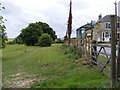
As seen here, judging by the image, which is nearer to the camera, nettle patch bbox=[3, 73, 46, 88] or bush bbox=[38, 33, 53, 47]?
nettle patch bbox=[3, 73, 46, 88]

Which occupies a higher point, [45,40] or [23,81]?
[45,40]

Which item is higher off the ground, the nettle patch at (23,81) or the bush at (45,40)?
the bush at (45,40)

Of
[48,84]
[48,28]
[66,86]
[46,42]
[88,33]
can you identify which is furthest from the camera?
[48,28]

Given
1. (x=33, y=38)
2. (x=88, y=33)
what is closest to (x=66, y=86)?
(x=88, y=33)

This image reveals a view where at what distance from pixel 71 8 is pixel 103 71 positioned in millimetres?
13386

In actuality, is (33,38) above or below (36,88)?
above

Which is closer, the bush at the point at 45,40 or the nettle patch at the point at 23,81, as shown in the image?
the nettle patch at the point at 23,81

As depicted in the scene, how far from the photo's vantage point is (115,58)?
4.35 meters

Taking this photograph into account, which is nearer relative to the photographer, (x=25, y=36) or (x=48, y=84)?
(x=48, y=84)

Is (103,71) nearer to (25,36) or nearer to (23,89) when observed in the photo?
(23,89)

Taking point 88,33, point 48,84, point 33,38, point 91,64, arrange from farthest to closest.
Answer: point 33,38, point 88,33, point 91,64, point 48,84

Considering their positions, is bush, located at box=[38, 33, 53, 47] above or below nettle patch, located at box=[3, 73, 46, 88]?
above

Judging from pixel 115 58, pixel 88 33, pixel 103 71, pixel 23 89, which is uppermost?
pixel 88 33

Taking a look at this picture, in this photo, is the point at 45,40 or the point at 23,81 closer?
the point at 23,81
